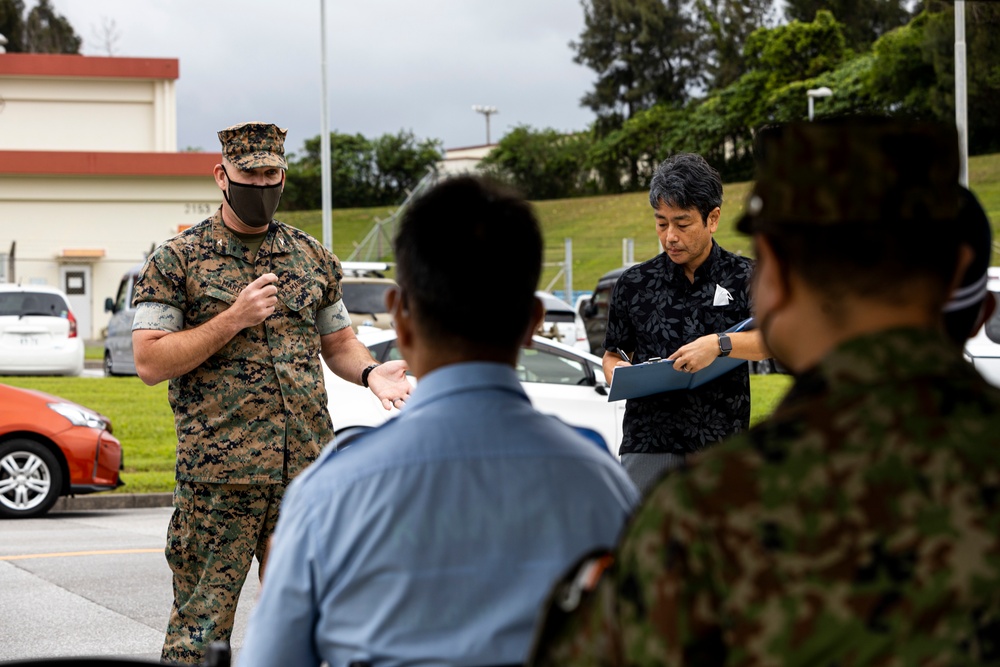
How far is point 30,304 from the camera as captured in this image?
23562 mm

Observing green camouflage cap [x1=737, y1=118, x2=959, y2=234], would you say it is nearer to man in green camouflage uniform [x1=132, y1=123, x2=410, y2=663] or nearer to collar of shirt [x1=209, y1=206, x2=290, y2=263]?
man in green camouflage uniform [x1=132, y1=123, x2=410, y2=663]

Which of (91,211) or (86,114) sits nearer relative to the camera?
(91,211)

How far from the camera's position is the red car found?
11547 mm

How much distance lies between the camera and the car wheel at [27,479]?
37.8 ft

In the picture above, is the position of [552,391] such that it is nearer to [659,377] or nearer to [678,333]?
[678,333]

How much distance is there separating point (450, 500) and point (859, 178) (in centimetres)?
80

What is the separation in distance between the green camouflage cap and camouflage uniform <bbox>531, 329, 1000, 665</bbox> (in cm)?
22

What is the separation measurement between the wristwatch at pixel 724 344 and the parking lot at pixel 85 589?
11.0 ft

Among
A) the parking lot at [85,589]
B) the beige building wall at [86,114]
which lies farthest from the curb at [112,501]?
the beige building wall at [86,114]

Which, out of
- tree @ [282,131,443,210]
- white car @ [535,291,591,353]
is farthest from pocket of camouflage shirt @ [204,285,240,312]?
tree @ [282,131,443,210]

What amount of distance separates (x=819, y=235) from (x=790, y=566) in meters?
0.37

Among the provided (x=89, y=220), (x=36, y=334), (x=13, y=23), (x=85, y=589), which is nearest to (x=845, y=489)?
(x=85, y=589)

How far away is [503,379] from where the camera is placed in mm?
2133

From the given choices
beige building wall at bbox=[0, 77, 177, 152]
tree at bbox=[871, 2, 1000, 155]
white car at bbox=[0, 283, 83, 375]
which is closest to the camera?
white car at bbox=[0, 283, 83, 375]
